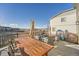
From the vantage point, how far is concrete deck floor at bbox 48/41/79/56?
5.90 ft

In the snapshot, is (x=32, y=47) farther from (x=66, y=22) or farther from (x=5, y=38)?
(x=66, y=22)

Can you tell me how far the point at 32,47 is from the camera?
183cm

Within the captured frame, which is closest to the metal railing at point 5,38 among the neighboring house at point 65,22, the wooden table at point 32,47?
the wooden table at point 32,47

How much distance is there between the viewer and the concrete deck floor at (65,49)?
5.90 feet

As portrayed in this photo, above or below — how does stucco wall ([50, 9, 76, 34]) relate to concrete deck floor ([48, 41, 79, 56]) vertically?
above

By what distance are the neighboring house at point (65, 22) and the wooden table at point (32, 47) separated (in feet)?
0.64

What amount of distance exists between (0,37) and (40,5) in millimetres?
631

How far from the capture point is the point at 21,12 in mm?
1849

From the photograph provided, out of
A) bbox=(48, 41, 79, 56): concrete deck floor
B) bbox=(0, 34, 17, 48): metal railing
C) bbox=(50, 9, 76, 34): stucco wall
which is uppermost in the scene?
bbox=(50, 9, 76, 34): stucco wall

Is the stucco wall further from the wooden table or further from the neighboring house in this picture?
the wooden table

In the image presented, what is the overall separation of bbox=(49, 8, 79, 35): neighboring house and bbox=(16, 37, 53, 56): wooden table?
7.7 inches

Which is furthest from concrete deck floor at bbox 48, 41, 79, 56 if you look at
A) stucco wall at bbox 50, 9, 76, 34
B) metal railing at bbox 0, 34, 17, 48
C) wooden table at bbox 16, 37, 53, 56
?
metal railing at bbox 0, 34, 17, 48

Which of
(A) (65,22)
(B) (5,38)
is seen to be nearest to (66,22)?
(A) (65,22)

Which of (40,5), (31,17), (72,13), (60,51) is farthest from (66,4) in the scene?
(60,51)
